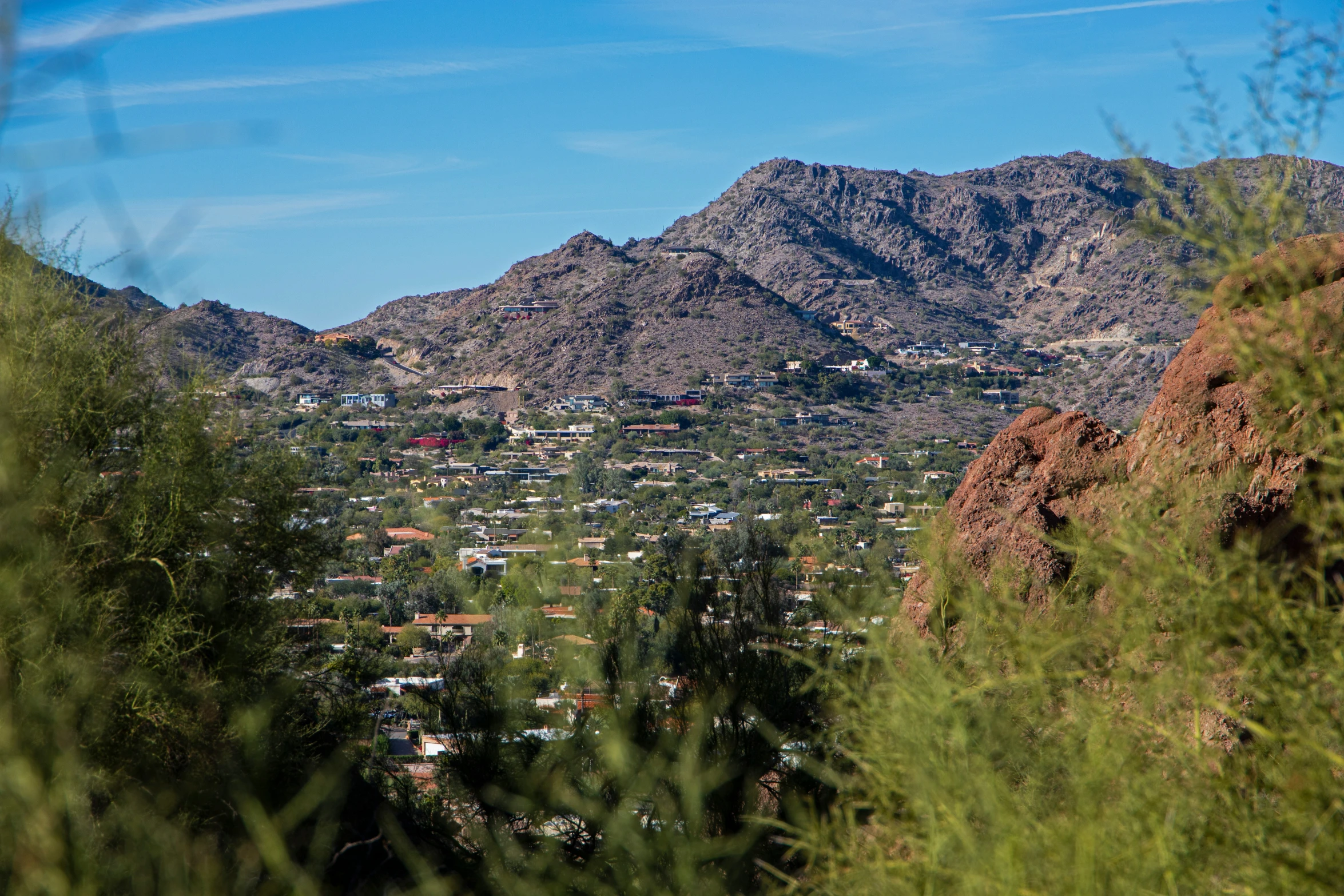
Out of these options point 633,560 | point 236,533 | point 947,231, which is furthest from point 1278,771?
point 947,231

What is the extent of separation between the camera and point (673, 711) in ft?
23.1

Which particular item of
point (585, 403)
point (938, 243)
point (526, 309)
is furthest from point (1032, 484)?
point (938, 243)

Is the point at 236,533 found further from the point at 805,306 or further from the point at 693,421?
the point at 805,306

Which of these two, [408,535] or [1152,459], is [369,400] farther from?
[1152,459]

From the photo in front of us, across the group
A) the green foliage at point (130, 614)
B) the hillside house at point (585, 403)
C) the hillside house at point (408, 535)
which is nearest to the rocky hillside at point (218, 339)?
the green foliage at point (130, 614)

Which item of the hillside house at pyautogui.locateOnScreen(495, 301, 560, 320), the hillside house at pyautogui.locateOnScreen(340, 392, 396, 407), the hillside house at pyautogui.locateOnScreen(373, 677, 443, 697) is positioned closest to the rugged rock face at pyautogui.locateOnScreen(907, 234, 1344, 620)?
the hillside house at pyautogui.locateOnScreen(373, 677, 443, 697)

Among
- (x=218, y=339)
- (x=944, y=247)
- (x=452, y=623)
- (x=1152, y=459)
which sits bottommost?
(x=452, y=623)

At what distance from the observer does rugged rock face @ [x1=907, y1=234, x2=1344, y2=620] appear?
489 centimetres

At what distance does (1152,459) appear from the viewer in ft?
18.6

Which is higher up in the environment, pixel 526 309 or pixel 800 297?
pixel 526 309

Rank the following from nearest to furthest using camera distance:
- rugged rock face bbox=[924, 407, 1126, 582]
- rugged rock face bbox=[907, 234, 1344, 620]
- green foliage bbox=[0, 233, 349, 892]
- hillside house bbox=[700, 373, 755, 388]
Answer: green foliage bbox=[0, 233, 349, 892] < rugged rock face bbox=[907, 234, 1344, 620] < rugged rock face bbox=[924, 407, 1126, 582] < hillside house bbox=[700, 373, 755, 388]

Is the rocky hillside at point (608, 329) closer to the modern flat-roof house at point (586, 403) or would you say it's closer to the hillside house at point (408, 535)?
the modern flat-roof house at point (586, 403)

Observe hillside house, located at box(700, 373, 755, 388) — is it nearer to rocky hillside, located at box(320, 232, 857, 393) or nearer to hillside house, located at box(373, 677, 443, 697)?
rocky hillside, located at box(320, 232, 857, 393)

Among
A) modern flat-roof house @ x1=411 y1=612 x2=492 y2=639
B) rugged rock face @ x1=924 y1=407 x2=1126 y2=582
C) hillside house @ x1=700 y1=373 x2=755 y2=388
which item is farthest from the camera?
hillside house @ x1=700 y1=373 x2=755 y2=388
